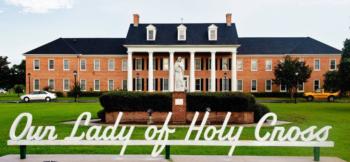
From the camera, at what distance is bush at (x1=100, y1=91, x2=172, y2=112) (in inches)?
950

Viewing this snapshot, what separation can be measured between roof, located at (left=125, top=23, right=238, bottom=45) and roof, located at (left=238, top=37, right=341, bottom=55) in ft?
17.5

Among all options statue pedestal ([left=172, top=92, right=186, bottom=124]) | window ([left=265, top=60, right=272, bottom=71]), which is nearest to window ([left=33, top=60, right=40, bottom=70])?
window ([left=265, top=60, right=272, bottom=71])

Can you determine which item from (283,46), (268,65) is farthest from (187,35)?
(283,46)

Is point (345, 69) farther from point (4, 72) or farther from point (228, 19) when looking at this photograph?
point (4, 72)

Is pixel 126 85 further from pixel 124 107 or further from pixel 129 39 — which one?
pixel 124 107

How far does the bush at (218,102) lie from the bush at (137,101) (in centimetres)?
120

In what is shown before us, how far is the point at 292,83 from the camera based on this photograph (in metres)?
58.0

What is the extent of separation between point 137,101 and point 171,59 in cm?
4090

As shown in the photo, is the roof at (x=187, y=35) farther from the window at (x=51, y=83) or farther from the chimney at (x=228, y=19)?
the window at (x=51, y=83)

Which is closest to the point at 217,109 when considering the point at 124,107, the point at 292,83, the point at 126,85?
the point at 124,107

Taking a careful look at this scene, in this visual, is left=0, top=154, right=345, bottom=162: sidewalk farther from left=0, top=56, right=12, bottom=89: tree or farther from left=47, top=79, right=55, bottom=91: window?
left=0, top=56, right=12, bottom=89: tree

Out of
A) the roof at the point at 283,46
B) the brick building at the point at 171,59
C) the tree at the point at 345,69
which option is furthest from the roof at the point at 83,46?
the tree at the point at 345,69

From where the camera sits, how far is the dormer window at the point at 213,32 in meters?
65.4

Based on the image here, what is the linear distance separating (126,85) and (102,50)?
6.26m
